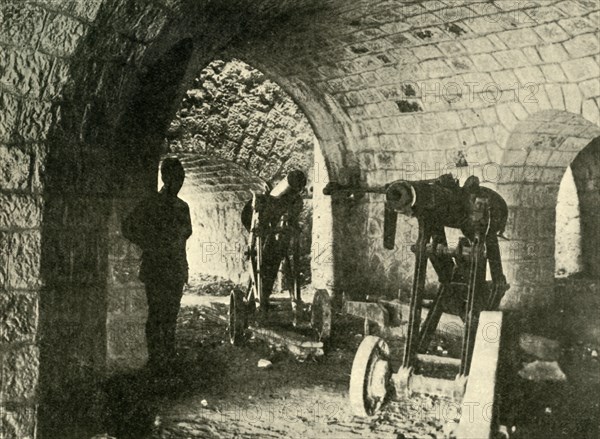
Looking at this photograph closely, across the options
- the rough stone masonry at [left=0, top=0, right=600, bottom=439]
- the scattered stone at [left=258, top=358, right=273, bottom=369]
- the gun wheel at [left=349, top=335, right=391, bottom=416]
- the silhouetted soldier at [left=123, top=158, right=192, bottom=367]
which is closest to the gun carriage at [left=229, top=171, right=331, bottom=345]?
the scattered stone at [left=258, top=358, right=273, bottom=369]

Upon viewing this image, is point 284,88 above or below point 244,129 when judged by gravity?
above

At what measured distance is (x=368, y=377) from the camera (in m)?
3.94

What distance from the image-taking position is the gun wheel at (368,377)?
3.89 metres

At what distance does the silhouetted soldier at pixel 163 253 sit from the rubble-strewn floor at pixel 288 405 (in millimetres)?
319

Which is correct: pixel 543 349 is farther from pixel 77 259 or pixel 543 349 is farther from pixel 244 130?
pixel 244 130

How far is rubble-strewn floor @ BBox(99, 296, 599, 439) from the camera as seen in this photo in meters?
3.88

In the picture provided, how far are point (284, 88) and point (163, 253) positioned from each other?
3.70m

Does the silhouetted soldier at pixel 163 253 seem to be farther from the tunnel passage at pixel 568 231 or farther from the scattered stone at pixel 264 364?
the tunnel passage at pixel 568 231

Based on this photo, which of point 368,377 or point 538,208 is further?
point 538,208

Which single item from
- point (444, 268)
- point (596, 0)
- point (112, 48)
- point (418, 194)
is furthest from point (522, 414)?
point (112, 48)

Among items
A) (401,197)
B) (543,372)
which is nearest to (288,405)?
(401,197)

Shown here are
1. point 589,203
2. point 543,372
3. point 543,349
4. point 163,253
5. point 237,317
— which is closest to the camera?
point 163,253

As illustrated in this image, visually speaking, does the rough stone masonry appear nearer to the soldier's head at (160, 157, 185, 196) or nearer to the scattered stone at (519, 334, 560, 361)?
the soldier's head at (160, 157, 185, 196)

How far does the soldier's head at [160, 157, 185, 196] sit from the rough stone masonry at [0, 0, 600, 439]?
0.63 ft
